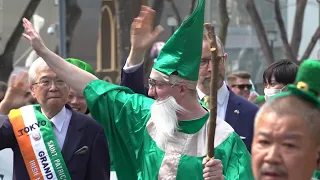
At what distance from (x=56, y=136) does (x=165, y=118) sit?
3.88ft

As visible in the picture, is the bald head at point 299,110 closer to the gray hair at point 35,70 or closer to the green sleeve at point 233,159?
the green sleeve at point 233,159

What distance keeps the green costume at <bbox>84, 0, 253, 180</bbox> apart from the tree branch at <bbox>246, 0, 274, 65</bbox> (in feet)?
42.9

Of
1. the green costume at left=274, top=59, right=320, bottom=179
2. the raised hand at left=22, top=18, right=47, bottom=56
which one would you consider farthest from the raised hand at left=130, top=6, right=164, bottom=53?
the green costume at left=274, top=59, right=320, bottom=179

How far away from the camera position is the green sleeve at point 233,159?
4.47 m

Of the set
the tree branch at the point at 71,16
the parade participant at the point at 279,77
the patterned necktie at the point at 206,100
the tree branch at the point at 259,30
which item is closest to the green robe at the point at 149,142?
the patterned necktie at the point at 206,100

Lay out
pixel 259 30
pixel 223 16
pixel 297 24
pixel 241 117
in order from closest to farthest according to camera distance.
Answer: pixel 241 117, pixel 223 16, pixel 297 24, pixel 259 30

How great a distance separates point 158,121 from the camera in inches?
176

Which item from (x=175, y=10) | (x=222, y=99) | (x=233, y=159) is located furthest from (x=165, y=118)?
(x=175, y=10)

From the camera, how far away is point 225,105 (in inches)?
236

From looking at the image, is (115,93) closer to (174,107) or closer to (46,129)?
(174,107)

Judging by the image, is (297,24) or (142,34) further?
(297,24)

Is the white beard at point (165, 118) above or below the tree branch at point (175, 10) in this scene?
above

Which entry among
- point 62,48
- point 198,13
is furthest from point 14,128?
point 62,48

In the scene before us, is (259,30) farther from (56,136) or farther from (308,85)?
(308,85)
